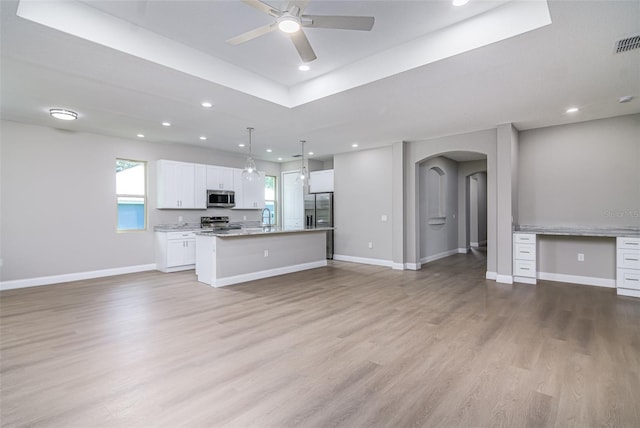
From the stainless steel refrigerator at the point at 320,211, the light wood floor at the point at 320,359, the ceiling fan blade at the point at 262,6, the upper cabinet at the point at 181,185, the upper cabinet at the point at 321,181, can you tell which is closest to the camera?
the light wood floor at the point at 320,359

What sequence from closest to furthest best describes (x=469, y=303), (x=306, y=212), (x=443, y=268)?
(x=469, y=303), (x=443, y=268), (x=306, y=212)

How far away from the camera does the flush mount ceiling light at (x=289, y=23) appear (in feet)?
7.40

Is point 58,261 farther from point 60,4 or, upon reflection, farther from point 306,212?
point 306,212

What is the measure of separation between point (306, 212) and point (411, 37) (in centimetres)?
617

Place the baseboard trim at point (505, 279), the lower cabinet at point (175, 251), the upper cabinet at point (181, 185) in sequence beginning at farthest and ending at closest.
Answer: the upper cabinet at point (181, 185), the lower cabinet at point (175, 251), the baseboard trim at point (505, 279)

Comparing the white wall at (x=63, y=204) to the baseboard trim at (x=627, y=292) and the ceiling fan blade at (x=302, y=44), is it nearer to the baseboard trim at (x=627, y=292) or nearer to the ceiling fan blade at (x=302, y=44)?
the ceiling fan blade at (x=302, y=44)

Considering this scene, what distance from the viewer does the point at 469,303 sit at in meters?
4.19

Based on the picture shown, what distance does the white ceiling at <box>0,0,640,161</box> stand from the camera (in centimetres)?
260

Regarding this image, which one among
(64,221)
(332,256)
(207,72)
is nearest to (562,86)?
(207,72)

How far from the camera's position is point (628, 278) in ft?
14.9

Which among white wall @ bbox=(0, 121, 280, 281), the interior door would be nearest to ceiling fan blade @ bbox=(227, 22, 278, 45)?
white wall @ bbox=(0, 121, 280, 281)

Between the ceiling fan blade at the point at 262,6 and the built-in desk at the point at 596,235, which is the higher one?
the ceiling fan blade at the point at 262,6

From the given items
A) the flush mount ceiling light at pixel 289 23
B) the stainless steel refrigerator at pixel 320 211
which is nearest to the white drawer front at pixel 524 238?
the stainless steel refrigerator at pixel 320 211

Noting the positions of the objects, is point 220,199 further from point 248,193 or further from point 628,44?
point 628,44
